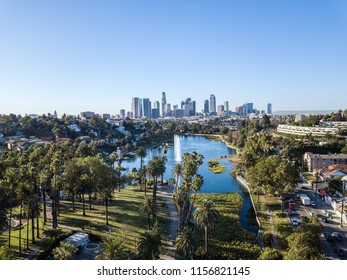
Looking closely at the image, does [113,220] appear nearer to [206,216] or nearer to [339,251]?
[206,216]

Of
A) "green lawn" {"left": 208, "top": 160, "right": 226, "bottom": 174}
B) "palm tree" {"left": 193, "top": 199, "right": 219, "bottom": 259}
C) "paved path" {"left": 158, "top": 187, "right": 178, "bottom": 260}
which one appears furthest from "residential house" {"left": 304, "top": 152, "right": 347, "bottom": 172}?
"palm tree" {"left": 193, "top": 199, "right": 219, "bottom": 259}

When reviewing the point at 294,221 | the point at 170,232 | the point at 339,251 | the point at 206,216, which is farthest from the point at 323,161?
the point at 206,216

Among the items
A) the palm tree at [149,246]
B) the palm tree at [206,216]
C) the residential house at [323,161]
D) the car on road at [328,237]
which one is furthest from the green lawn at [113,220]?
the residential house at [323,161]

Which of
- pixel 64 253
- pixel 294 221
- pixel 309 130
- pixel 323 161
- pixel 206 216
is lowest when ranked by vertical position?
pixel 294 221

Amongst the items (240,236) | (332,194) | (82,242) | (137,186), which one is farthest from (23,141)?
(332,194)

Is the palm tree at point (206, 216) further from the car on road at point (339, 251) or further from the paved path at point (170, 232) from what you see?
the car on road at point (339, 251)

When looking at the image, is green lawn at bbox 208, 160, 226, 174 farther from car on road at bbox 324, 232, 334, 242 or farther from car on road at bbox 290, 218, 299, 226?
car on road at bbox 324, 232, 334, 242
